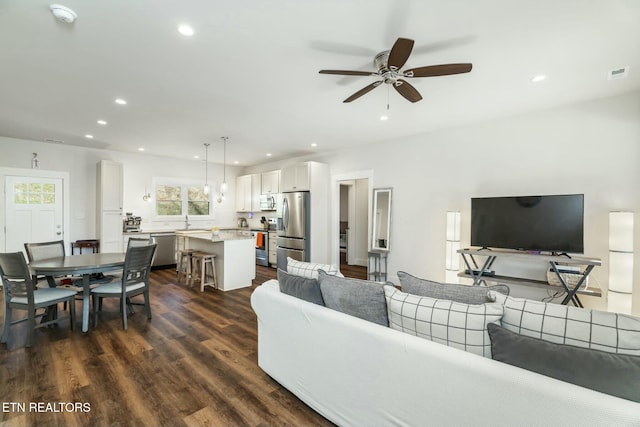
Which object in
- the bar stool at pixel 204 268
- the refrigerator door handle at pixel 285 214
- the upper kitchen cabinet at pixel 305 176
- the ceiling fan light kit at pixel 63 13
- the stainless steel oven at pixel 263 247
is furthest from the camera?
the stainless steel oven at pixel 263 247

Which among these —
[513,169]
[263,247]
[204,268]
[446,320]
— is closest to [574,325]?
[446,320]

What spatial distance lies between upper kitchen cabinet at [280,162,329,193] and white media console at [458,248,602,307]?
317 centimetres

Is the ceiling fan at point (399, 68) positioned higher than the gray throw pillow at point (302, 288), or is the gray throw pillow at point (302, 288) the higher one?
the ceiling fan at point (399, 68)

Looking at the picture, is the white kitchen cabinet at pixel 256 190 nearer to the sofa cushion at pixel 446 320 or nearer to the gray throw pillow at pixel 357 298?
the gray throw pillow at pixel 357 298

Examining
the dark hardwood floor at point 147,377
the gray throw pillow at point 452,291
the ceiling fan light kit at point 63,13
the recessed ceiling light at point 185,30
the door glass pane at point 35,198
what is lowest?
the dark hardwood floor at point 147,377

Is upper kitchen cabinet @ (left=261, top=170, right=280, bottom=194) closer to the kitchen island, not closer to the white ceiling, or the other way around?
the kitchen island

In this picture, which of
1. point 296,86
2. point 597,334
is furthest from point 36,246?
point 597,334

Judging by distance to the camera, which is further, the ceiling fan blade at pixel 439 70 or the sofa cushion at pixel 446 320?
the ceiling fan blade at pixel 439 70

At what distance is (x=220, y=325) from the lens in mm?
3354

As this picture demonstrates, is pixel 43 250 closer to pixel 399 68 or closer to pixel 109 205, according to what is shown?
pixel 109 205

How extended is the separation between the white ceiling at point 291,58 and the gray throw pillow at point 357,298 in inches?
70.9

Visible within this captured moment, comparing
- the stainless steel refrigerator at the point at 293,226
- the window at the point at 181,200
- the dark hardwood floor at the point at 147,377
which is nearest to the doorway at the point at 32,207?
the window at the point at 181,200

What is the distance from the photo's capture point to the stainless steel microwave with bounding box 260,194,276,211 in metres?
7.24

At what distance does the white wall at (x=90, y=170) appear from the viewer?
209 inches
